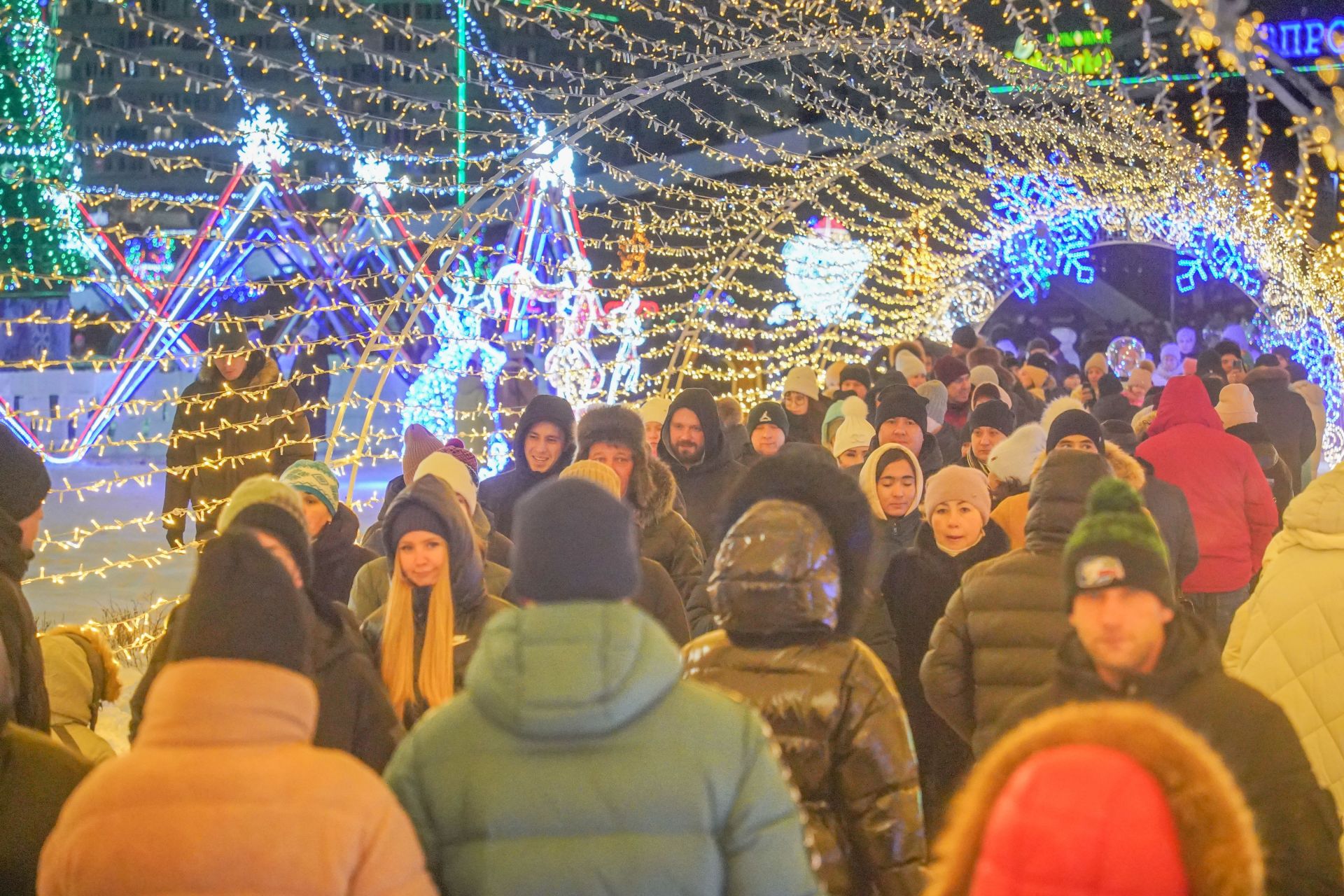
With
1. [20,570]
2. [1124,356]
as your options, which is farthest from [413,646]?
[1124,356]

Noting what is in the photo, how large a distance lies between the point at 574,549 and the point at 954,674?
2230 mm

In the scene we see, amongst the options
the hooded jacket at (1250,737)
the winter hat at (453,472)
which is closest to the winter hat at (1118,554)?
the hooded jacket at (1250,737)

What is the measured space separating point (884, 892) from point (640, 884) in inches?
38.6

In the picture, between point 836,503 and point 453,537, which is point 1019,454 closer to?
point 453,537

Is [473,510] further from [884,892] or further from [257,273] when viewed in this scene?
[257,273]

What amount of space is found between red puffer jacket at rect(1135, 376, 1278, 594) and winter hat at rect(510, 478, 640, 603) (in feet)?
17.4

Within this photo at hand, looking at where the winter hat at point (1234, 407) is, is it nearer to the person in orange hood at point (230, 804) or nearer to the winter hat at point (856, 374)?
the winter hat at point (856, 374)

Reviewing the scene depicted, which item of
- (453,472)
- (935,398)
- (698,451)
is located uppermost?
(935,398)

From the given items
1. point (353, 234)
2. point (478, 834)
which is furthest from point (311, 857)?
point (353, 234)

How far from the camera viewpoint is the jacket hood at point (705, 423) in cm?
691

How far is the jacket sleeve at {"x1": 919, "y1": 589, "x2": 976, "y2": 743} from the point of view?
173 inches

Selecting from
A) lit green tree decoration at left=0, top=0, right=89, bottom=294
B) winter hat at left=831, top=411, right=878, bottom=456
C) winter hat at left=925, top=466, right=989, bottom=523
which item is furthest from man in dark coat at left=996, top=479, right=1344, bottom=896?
lit green tree decoration at left=0, top=0, right=89, bottom=294

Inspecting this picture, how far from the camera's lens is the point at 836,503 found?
334 centimetres

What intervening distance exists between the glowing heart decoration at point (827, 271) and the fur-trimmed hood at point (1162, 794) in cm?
1284
